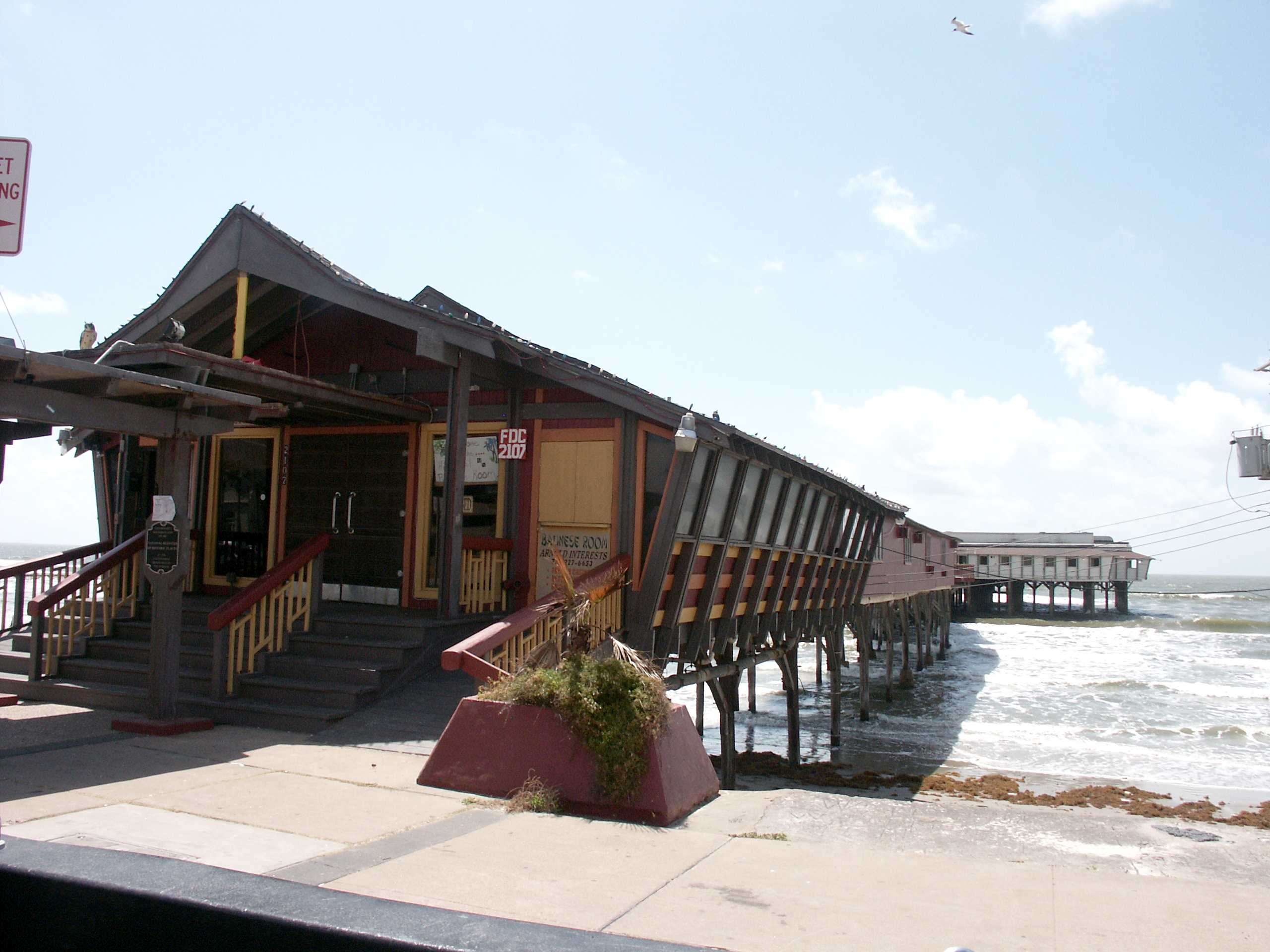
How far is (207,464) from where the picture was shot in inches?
504

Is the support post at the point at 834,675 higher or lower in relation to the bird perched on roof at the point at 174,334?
lower

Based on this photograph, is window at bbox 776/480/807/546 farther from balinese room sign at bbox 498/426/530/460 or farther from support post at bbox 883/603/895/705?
support post at bbox 883/603/895/705

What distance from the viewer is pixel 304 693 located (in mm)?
8523

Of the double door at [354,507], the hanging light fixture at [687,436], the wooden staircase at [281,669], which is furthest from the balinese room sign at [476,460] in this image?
the hanging light fixture at [687,436]

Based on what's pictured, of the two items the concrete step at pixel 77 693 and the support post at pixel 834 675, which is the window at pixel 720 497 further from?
the support post at pixel 834 675

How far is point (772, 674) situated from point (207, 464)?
2096cm

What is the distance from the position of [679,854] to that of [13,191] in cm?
428

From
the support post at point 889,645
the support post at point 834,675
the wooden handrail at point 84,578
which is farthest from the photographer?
the support post at point 889,645

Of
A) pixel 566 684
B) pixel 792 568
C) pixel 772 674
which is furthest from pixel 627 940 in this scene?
pixel 772 674

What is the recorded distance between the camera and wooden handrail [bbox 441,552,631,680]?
22.5 ft

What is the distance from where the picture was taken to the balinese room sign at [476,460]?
36.9 feet

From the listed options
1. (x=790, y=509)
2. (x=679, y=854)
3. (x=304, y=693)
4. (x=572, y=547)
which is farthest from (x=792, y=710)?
(x=679, y=854)

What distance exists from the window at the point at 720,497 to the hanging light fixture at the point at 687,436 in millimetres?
1149

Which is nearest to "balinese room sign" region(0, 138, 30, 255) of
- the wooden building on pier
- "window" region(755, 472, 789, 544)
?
the wooden building on pier
